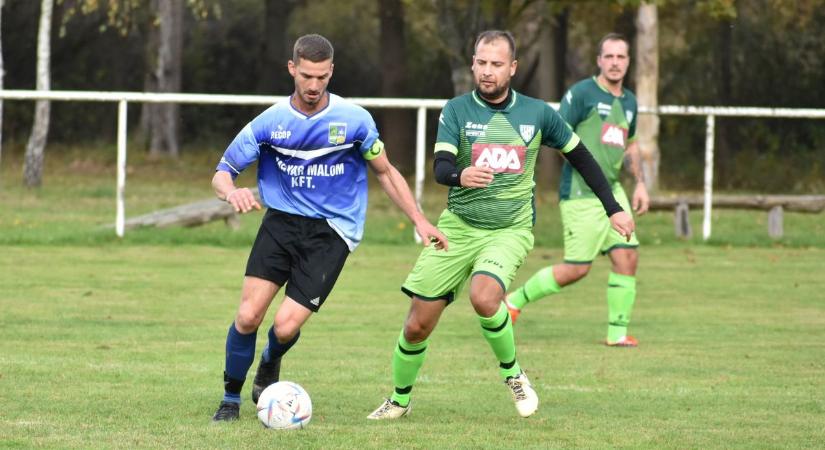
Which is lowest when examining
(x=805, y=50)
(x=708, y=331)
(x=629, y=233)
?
(x=708, y=331)

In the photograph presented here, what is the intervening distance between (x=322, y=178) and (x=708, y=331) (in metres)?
4.99

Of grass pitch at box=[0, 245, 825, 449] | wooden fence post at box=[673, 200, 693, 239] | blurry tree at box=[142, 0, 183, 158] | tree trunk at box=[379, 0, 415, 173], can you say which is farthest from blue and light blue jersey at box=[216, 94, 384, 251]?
blurry tree at box=[142, 0, 183, 158]

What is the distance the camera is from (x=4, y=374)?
8.60 meters

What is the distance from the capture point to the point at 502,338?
7590mm

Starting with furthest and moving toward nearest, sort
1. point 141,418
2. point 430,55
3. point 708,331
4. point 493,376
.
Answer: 1. point 430,55
2. point 708,331
3. point 493,376
4. point 141,418

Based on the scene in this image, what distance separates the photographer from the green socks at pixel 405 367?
7.62 meters

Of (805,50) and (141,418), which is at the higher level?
(805,50)

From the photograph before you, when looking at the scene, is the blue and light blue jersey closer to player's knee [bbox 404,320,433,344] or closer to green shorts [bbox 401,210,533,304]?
green shorts [bbox 401,210,533,304]

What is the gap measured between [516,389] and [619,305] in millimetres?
3315

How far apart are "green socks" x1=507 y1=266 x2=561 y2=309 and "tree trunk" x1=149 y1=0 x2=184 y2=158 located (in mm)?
23276

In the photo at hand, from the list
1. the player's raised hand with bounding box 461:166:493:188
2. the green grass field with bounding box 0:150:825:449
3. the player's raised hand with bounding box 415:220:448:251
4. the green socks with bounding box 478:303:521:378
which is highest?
the player's raised hand with bounding box 461:166:493:188

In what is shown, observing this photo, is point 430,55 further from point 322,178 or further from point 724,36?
point 322,178

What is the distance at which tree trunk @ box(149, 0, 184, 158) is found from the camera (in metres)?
33.7

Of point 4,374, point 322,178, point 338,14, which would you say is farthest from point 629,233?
point 338,14
